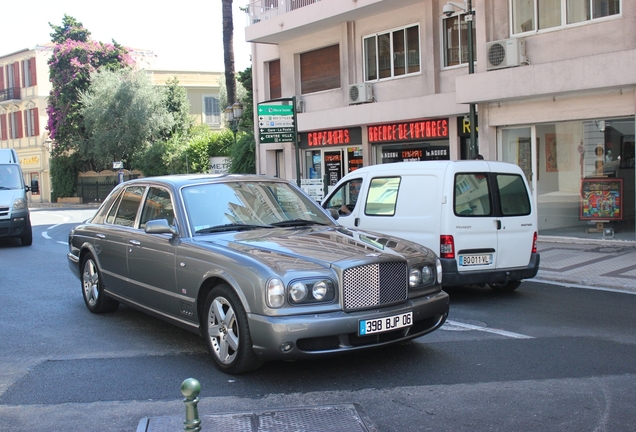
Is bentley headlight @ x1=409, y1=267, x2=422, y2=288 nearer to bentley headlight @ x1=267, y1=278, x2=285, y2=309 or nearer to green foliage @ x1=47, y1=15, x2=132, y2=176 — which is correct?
bentley headlight @ x1=267, y1=278, x2=285, y2=309

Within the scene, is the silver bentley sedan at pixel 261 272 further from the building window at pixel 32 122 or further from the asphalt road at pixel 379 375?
the building window at pixel 32 122

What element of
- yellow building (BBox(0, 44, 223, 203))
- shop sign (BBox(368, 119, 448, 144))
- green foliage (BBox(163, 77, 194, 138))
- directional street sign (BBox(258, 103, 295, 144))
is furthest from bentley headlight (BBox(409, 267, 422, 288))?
yellow building (BBox(0, 44, 223, 203))

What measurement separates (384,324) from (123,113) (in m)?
37.9

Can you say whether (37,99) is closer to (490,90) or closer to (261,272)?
(490,90)

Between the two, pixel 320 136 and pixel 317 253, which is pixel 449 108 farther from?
pixel 317 253

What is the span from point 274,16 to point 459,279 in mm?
16373

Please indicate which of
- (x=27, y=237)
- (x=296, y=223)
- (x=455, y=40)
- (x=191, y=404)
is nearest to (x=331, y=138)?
(x=455, y=40)

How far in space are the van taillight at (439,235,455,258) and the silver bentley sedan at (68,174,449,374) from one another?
1764mm

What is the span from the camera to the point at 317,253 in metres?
5.52

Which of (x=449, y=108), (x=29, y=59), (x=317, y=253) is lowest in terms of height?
(x=317, y=253)

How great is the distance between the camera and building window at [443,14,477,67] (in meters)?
17.8

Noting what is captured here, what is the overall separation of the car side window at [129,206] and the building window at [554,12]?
10572 millimetres

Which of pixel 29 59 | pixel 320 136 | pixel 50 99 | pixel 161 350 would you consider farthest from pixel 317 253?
pixel 29 59

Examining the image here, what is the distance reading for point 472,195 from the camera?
8781mm
